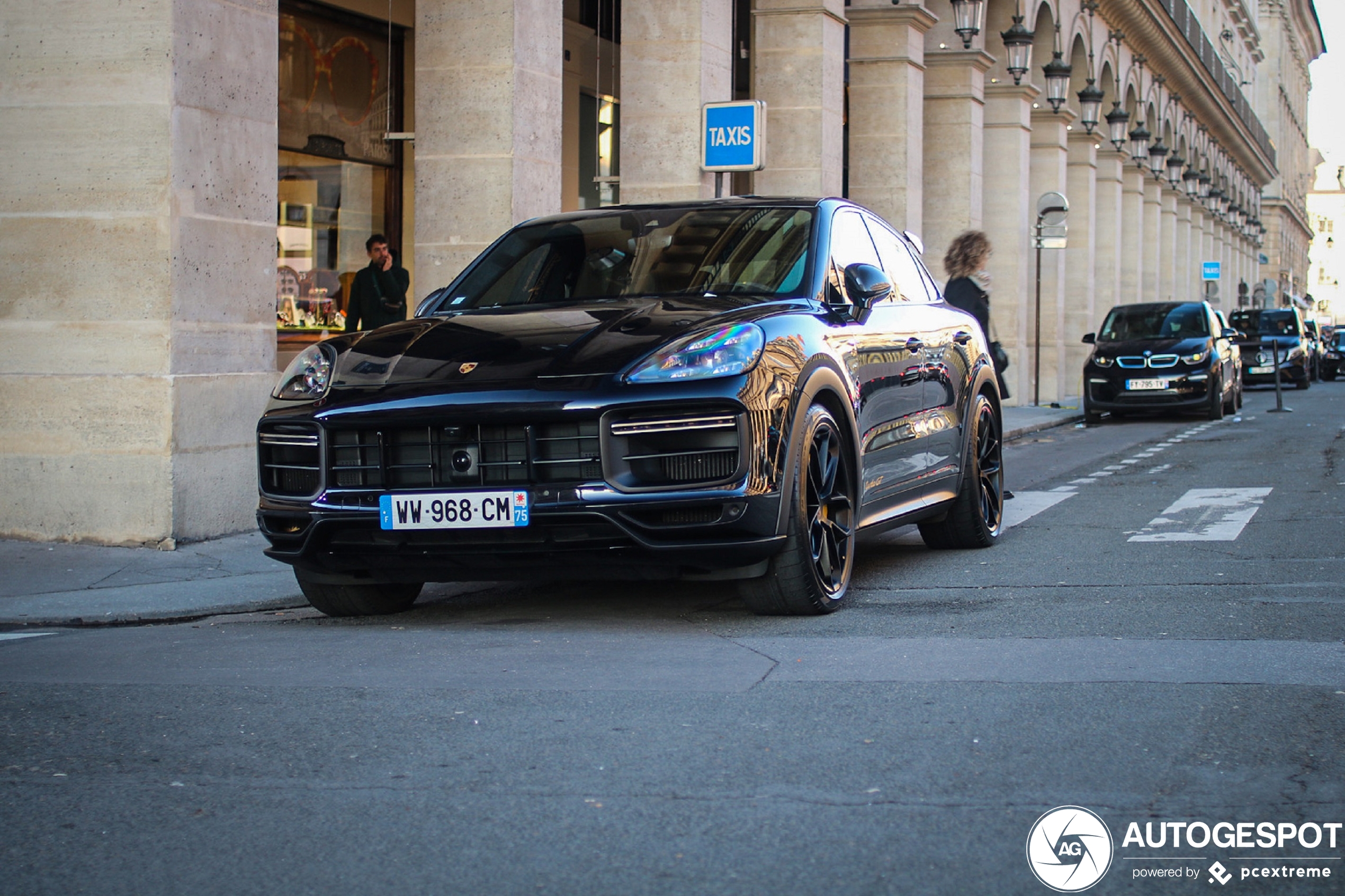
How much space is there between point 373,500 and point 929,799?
2.90 meters

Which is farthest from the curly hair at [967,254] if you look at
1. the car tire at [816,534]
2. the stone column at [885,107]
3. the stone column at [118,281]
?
the stone column at [885,107]

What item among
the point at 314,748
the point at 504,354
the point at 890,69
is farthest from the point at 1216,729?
the point at 890,69

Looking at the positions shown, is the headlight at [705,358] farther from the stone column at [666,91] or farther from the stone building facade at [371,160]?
the stone column at [666,91]

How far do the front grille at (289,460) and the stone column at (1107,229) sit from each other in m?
33.2

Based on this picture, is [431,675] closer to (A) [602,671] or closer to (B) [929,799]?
(A) [602,671]

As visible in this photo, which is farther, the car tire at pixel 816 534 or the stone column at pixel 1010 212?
the stone column at pixel 1010 212

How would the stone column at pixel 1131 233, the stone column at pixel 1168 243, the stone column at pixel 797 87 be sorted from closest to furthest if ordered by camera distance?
the stone column at pixel 797 87
the stone column at pixel 1131 233
the stone column at pixel 1168 243

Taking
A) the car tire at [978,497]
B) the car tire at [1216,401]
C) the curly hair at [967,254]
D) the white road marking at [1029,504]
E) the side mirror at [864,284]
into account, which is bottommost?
the white road marking at [1029,504]

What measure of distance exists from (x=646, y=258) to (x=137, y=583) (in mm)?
2832

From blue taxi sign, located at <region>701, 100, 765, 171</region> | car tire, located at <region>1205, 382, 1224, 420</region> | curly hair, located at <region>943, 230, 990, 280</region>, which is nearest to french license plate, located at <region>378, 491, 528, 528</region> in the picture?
curly hair, located at <region>943, 230, 990, 280</region>

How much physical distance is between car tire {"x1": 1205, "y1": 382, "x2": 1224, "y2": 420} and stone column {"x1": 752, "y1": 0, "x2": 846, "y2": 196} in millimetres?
7371

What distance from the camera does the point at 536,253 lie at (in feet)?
24.8

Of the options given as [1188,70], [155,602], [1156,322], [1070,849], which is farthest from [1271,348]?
[1070,849]

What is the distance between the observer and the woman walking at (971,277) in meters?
12.0
